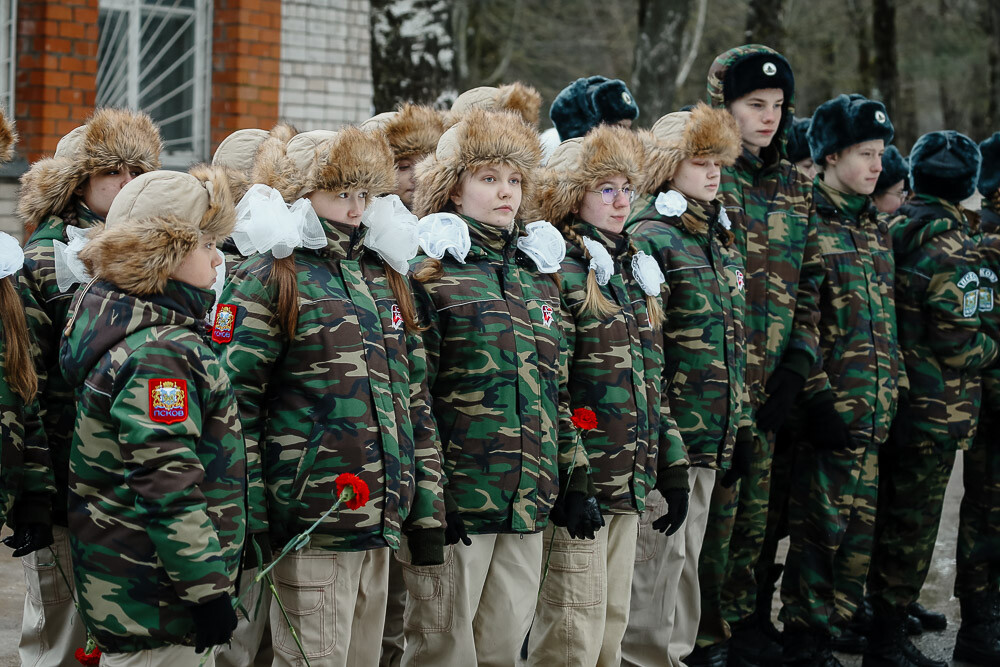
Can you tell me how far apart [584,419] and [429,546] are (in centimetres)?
85

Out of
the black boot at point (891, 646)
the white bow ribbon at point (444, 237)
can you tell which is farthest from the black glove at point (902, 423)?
the white bow ribbon at point (444, 237)

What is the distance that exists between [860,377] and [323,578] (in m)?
3.06

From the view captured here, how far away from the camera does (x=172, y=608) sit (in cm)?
336

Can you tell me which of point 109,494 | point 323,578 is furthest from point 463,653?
point 109,494

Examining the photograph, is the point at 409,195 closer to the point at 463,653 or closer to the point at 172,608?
the point at 463,653

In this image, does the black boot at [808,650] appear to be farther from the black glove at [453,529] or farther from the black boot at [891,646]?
the black glove at [453,529]

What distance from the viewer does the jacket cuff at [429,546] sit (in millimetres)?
4018

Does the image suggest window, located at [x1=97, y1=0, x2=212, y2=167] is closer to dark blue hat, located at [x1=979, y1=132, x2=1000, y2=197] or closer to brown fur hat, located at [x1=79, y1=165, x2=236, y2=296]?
dark blue hat, located at [x1=979, y1=132, x2=1000, y2=197]

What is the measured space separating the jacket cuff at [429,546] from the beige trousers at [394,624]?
1.02 metres

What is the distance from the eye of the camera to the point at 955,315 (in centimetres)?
595

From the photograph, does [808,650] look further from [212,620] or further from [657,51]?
[657,51]

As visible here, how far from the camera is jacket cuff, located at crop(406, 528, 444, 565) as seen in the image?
13.2 feet

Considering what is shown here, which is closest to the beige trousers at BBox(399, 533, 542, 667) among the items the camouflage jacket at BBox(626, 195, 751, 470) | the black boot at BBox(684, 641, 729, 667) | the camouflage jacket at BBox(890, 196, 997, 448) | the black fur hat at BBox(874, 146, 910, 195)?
the camouflage jacket at BBox(626, 195, 751, 470)

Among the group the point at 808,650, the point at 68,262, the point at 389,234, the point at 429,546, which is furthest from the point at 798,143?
the point at 68,262
